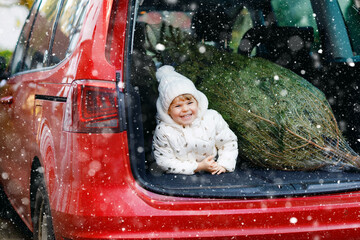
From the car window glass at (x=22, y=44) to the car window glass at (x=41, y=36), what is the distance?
20cm

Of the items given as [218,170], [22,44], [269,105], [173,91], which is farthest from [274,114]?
[22,44]

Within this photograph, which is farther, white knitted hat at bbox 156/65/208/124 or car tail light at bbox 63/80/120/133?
white knitted hat at bbox 156/65/208/124

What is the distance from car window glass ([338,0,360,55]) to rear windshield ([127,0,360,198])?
0.04 feet

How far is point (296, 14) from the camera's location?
14.0 feet

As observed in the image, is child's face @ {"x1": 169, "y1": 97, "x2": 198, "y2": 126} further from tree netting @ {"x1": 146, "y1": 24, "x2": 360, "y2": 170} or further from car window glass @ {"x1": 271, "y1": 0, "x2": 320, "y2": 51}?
car window glass @ {"x1": 271, "y1": 0, "x2": 320, "y2": 51}

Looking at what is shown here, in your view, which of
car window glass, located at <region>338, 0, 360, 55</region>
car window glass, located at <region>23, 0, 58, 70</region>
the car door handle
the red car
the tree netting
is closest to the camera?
the red car

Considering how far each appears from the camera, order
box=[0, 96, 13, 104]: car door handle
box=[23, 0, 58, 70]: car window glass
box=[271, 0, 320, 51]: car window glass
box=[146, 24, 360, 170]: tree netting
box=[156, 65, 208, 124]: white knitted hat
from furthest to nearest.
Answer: box=[271, 0, 320, 51]: car window glass
box=[0, 96, 13, 104]: car door handle
box=[23, 0, 58, 70]: car window glass
box=[156, 65, 208, 124]: white knitted hat
box=[146, 24, 360, 170]: tree netting

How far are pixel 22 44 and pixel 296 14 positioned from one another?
2.62m

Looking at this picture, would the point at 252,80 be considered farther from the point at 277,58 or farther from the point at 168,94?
the point at 277,58

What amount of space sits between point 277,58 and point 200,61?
3.79 feet

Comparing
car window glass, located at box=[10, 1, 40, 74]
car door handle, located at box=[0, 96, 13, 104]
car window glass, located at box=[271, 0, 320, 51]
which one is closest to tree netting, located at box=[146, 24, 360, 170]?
car window glass, located at box=[271, 0, 320, 51]

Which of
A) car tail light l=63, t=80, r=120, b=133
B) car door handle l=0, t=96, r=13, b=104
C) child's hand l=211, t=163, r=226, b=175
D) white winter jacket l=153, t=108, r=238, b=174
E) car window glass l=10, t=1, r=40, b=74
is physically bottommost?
child's hand l=211, t=163, r=226, b=175

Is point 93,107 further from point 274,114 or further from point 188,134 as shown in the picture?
point 274,114

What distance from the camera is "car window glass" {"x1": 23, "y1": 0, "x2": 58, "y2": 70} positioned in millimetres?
2750
